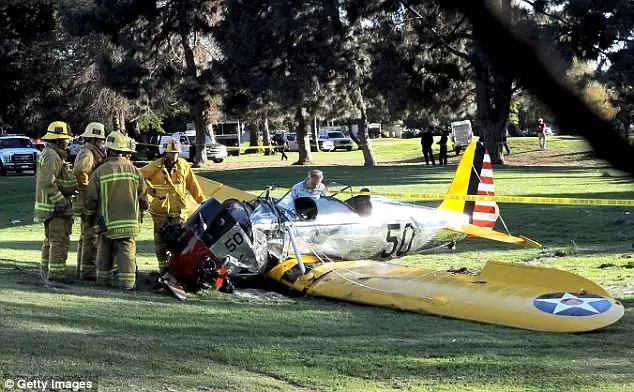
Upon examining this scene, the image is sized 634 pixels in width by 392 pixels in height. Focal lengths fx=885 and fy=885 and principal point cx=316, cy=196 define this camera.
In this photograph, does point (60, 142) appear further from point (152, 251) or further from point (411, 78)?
point (411, 78)

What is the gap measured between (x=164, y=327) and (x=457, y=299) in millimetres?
3277

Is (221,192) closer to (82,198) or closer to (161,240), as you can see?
(161,240)

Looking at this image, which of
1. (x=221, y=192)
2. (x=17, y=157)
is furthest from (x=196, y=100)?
(x=221, y=192)

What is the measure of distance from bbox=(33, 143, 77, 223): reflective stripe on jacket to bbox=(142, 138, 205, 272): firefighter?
1.39 m

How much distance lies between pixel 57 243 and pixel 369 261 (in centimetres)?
411

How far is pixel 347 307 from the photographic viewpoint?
10352mm

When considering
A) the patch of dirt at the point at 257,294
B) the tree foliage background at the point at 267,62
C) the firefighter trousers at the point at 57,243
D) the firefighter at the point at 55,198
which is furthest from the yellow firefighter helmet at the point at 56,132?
the tree foliage background at the point at 267,62

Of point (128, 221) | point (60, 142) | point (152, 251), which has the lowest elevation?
point (152, 251)

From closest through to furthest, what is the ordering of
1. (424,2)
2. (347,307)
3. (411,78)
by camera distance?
(424,2), (347,307), (411,78)

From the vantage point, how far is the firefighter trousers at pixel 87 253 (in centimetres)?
1189

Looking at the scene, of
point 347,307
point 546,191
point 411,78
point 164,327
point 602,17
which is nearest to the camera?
point 602,17

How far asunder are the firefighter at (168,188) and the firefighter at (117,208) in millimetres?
1248

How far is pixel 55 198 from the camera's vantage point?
1125cm

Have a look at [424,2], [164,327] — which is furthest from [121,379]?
[424,2]
